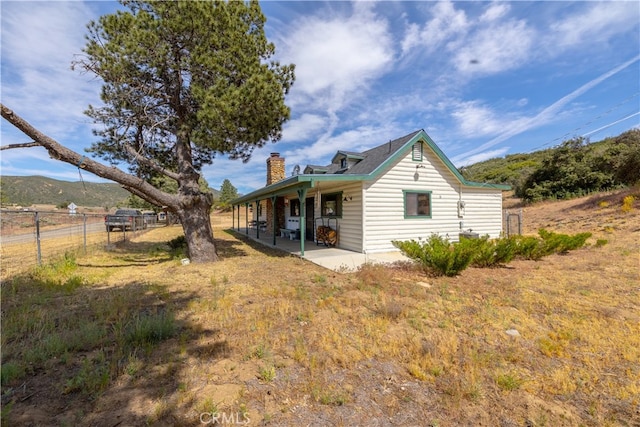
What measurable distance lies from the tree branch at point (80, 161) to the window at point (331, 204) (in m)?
6.00

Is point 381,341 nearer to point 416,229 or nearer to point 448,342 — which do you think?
point 448,342

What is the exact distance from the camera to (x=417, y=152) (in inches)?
438

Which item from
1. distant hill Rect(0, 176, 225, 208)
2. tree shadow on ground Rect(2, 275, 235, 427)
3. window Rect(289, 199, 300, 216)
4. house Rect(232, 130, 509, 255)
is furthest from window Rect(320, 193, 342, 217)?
distant hill Rect(0, 176, 225, 208)

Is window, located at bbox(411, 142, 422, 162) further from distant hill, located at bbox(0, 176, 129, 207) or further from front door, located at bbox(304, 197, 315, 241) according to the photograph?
distant hill, located at bbox(0, 176, 129, 207)

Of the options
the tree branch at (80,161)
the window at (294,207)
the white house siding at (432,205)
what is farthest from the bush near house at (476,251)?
the window at (294,207)

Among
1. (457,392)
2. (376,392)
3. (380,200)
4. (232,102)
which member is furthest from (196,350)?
(380,200)

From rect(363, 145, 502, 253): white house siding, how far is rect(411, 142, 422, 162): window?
0.16 m

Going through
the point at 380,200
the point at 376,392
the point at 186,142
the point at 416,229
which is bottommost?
the point at 376,392

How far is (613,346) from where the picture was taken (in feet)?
11.0

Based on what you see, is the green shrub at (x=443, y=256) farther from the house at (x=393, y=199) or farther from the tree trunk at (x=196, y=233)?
the tree trunk at (x=196, y=233)

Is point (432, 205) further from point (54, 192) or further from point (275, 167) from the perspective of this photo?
point (54, 192)

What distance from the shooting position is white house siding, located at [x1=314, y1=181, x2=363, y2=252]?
397 inches

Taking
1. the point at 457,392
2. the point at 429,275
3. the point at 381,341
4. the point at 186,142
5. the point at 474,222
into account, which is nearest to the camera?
the point at 457,392

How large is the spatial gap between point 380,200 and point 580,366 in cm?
756
